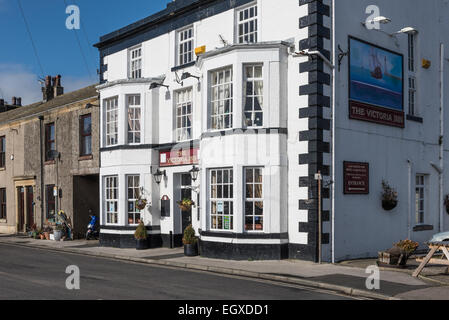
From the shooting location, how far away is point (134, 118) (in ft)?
70.5

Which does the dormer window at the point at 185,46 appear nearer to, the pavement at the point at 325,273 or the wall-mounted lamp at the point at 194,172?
the wall-mounted lamp at the point at 194,172

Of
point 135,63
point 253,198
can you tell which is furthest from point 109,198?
point 253,198

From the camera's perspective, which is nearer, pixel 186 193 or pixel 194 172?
pixel 194 172

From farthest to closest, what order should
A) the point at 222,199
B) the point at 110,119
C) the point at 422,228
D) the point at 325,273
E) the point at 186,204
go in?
the point at 110,119 → the point at 422,228 → the point at 186,204 → the point at 222,199 → the point at 325,273

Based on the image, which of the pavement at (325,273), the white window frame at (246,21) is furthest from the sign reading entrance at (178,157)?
the white window frame at (246,21)

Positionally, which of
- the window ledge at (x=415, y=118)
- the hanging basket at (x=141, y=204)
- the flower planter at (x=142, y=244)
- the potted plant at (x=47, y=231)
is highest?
the window ledge at (x=415, y=118)

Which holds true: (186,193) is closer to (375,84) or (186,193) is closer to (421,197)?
(375,84)

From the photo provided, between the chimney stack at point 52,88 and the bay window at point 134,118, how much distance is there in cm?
1437

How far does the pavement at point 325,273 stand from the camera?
Result: 11.3 meters

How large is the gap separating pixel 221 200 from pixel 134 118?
6.24 metres

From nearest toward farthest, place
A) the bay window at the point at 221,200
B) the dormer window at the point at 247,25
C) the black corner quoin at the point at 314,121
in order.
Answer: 1. the black corner quoin at the point at 314,121
2. the bay window at the point at 221,200
3. the dormer window at the point at 247,25

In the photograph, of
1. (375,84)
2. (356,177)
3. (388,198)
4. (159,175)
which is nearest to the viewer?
(356,177)
